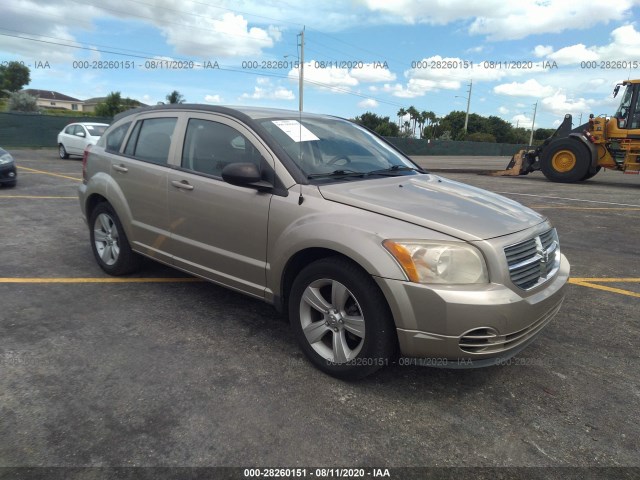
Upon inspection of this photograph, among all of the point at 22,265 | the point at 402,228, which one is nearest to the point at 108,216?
the point at 22,265

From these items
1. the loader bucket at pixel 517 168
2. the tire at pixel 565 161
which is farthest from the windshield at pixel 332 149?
the loader bucket at pixel 517 168

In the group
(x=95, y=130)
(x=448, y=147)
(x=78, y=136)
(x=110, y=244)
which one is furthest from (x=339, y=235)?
(x=448, y=147)

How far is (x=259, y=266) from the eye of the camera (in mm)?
3246

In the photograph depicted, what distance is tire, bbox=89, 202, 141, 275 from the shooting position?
4.50 metres

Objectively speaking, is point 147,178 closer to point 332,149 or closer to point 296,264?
point 332,149

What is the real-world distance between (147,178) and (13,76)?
97.5m

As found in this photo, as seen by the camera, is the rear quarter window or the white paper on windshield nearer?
the white paper on windshield

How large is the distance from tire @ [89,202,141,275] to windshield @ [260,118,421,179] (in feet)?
6.65

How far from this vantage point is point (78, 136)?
692 inches

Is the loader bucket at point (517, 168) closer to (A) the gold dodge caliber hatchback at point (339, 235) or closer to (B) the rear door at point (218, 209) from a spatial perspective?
(A) the gold dodge caliber hatchback at point (339, 235)

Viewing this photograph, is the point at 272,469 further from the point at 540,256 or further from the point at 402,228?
the point at 540,256

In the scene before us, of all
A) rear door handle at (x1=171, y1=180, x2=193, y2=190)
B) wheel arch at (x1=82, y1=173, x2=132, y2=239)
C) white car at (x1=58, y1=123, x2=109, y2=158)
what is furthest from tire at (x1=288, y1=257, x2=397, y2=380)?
white car at (x1=58, y1=123, x2=109, y2=158)

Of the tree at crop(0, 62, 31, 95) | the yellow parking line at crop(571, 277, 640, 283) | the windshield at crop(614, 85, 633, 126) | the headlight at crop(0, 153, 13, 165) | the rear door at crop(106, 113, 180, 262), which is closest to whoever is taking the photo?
the rear door at crop(106, 113, 180, 262)

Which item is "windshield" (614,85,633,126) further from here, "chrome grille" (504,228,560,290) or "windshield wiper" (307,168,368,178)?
"windshield wiper" (307,168,368,178)
